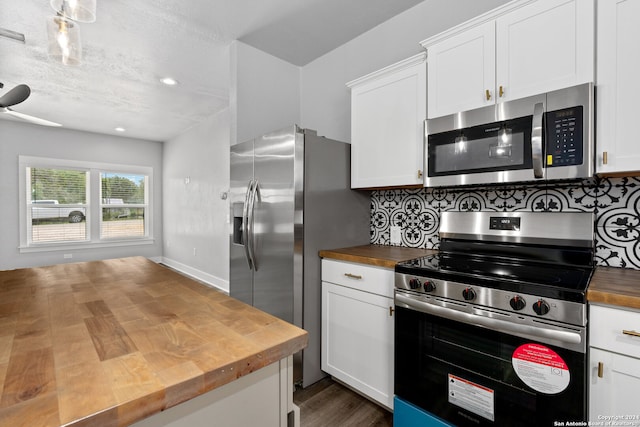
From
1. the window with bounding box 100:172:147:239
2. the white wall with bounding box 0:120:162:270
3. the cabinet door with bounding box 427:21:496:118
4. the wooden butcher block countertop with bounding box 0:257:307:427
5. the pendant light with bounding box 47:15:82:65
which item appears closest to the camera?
the wooden butcher block countertop with bounding box 0:257:307:427

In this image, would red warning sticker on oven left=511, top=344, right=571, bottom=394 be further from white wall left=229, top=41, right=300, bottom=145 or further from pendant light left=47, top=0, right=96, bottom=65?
white wall left=229, top=41, right=300, bottom=145

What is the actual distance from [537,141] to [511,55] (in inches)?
18.9

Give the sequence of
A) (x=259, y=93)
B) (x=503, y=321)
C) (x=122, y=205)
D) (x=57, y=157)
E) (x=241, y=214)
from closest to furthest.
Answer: (x=503, y=321) < (x=241, y=214) < (x=259, y=93) < (x=57, y=157) < (x=122, y=205)

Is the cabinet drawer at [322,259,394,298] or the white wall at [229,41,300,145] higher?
the white wall at [229,41,300,145]

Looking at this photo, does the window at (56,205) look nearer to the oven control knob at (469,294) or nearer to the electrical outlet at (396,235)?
the electrical outlet at (396,235)

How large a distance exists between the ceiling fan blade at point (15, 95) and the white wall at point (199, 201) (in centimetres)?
271

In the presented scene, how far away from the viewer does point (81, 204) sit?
5.80 m

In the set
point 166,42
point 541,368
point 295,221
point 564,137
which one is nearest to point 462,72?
point 564,137

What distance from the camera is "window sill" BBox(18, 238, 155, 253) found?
5248 mm

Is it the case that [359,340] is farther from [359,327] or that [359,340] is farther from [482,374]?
[482,374]

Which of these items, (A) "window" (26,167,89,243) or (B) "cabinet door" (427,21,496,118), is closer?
(B) "cabinet door" (427,21,496,118)

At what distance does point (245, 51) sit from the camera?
110 inches

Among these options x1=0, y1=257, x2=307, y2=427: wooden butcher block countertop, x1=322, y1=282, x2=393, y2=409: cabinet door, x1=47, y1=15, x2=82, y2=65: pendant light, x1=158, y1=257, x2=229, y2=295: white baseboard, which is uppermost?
x1=47, y1=15, x2=82, y2=65: pendant light

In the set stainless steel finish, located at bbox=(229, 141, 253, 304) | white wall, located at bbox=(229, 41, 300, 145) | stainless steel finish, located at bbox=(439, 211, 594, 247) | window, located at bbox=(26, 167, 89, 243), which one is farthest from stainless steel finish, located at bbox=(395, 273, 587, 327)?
window, located at bbox=(26, 167, 89, 243)
